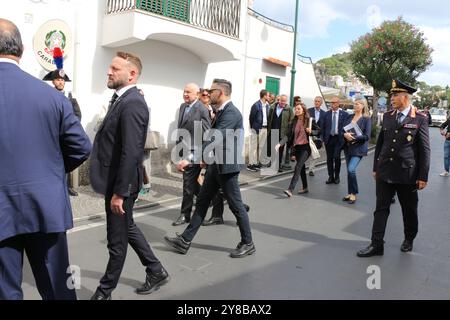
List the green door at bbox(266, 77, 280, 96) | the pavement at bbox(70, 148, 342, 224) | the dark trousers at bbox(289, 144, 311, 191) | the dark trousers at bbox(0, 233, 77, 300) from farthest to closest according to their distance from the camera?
1. the green door at bbox(266, 77, 280, 96)
2. the dark trousers at bbox(289, 144, 311, 191)
3. the pavement at bbox(70, 148, 342, 224)
4. the dark trousers at bbox(0, 233, 77, 300)

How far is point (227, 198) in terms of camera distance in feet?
16.1

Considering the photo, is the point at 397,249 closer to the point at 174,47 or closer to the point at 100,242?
the point at 100,242

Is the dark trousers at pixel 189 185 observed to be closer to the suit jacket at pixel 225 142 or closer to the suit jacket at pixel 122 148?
the suit jacket at pixel 225 142

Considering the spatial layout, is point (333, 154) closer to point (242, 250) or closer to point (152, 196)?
point (152, 196)

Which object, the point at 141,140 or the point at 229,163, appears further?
the point at 229,163

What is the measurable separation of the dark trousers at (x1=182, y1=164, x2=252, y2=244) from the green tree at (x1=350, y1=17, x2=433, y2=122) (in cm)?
2178

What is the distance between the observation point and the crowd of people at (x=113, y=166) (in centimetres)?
246

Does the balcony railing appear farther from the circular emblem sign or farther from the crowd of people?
the crowd of people

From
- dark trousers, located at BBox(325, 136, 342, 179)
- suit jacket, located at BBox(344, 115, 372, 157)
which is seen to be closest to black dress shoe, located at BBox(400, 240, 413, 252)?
suit jacket, located at BBox(344, 115, 372, 157)

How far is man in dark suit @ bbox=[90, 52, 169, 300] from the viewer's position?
3322mm
